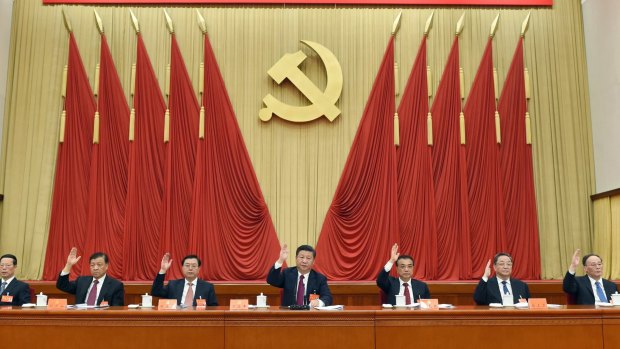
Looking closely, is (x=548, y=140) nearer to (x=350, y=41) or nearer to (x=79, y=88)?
(x=350, y=41)

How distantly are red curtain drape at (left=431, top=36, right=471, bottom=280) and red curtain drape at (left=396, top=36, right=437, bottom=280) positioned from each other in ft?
0.38

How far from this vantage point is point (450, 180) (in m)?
7.15

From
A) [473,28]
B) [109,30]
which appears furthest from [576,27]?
[109,30]

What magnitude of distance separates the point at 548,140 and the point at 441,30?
1897mm

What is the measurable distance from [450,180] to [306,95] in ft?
6.60

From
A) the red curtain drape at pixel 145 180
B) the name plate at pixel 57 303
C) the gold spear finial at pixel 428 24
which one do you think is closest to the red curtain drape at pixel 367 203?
the gold spear finial at pixel 428 24

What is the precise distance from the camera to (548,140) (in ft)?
24.2

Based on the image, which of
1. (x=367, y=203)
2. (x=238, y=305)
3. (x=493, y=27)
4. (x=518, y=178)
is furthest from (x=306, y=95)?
(x=238, y=305)

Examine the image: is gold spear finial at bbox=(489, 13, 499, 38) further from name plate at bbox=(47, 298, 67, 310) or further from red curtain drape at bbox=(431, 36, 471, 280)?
name plate at bbox=(47, 298, 67, 310)

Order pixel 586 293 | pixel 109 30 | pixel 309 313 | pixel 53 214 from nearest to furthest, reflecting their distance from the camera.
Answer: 1. pixel 309 313
2. pixel 586 293
3. pixel 53 214
4. pixel 109 30

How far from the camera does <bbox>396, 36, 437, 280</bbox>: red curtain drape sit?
6973 mm

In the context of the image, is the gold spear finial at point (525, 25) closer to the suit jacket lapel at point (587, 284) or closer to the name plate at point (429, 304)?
the suit jacket lapel at point (587, 284)

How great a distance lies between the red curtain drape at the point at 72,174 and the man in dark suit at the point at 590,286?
5146mm

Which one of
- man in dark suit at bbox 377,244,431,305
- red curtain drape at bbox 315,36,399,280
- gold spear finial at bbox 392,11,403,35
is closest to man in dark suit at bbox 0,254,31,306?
man in dark suit at bbox 377,244,431,305
